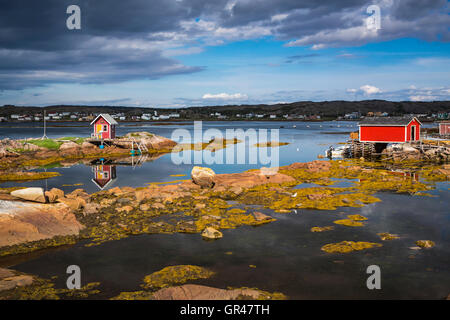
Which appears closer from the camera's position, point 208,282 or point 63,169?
point 208,282

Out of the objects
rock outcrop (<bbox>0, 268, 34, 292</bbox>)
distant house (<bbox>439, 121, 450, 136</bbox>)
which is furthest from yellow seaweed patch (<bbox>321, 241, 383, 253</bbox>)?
distant house (<bbox>439, 121, 450, 136</bbox>)

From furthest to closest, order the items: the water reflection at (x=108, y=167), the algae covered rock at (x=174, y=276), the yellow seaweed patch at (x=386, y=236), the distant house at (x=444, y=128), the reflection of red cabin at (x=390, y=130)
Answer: the distant house at (x=444, y=128), the reflection of red cabin at (x=390, y=130), the water reflection at (x=108, y=167), the yellow seaweed patch at (x=386, y=236), the algae covered rock at (x=174, y=276)

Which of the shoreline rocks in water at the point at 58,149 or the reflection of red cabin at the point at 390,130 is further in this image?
the reflection of red cabin at the point at 390,130

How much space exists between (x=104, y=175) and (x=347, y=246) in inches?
1098

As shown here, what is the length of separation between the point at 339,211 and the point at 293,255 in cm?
749

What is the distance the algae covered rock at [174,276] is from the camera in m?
12.2

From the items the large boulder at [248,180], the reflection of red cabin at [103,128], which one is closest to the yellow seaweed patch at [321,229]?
the large boulder at [248,180]

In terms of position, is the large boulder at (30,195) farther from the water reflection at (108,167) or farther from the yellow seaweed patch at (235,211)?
the water reflection at (108,167)

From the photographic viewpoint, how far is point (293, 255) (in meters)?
14.8

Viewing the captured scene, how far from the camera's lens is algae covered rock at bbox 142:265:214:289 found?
40.1 feet

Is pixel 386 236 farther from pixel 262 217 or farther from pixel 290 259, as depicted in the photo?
pixel 262 217

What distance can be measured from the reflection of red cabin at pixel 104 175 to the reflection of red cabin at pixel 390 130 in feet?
107
